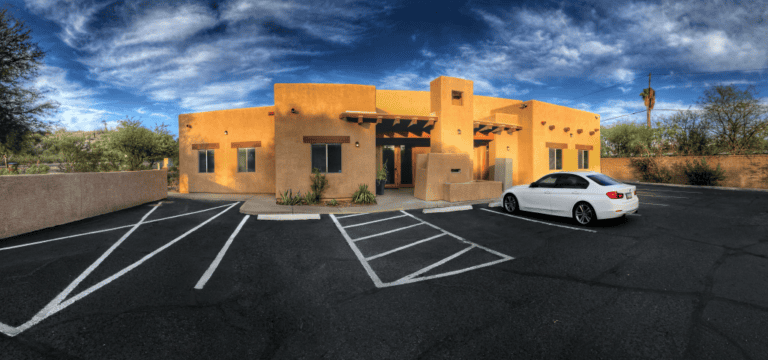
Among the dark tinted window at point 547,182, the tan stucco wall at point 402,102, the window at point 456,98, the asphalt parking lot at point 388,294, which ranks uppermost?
the tan stucco wall at point 402,102

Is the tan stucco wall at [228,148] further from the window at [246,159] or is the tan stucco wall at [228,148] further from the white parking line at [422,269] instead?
the white parking line at [422,269]

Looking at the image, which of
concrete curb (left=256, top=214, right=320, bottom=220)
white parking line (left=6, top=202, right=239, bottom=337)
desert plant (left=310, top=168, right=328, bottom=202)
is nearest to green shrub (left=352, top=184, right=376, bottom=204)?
desert plant (left=310, top=168, right=328, bottom=202)

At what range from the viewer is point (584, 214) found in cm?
745

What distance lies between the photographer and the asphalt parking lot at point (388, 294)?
2627 mm

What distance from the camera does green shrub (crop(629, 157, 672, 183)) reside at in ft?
68.6

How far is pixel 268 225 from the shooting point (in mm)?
7824

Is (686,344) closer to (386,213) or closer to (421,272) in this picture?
(421,272)

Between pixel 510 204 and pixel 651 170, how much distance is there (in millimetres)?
20648

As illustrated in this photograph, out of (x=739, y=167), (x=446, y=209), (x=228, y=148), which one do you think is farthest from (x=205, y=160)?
(x=739, y=167)

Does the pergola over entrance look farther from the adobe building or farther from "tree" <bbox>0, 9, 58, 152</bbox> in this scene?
"tree" <bbox>0, 9, 58, 152</bbox>

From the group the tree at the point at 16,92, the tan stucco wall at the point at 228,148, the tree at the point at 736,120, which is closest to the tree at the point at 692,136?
the tree at the point at 736,120

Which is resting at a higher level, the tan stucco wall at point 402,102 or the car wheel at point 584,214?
the tan stucco wall at point 402,102

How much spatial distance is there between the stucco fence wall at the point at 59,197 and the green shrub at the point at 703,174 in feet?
102

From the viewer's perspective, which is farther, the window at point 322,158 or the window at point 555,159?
the window at point 555,159
